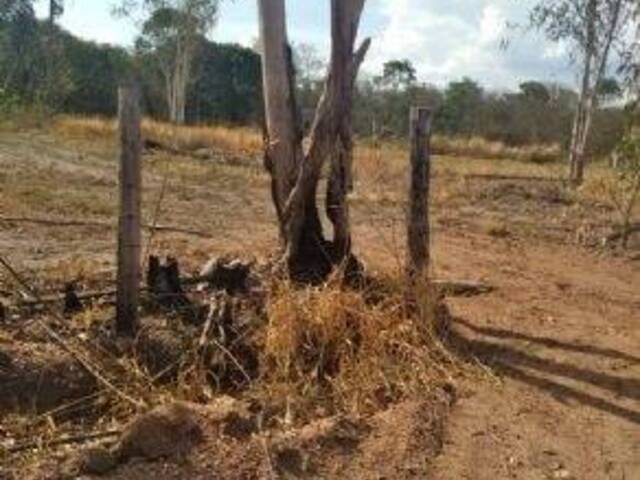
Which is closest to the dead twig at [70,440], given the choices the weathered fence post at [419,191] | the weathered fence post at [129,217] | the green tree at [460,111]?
the weathered fence post at [129,217]

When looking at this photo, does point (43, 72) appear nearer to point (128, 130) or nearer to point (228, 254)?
point (228, 254)

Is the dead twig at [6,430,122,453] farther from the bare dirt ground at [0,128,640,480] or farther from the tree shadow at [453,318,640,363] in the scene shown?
the tree shadow at [453,318,640,363]

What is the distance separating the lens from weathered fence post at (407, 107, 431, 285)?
823 centimetres

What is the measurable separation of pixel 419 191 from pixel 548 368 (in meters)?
1.62

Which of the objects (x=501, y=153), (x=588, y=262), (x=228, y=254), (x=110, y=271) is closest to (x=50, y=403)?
(x=110, y=271)

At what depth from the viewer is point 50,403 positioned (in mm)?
6840

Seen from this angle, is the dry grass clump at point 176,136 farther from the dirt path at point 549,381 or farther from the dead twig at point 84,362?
the dead twig at point 84,362

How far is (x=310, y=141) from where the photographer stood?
8531 millimetres

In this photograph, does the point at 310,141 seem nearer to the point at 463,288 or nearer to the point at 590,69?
the point at 463,288

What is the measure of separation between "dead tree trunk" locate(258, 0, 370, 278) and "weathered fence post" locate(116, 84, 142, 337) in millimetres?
1494

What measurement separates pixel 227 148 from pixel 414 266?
20.1 metres

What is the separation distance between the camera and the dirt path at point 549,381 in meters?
5.92

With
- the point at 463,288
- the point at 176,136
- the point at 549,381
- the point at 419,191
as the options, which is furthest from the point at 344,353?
the point at 176,136

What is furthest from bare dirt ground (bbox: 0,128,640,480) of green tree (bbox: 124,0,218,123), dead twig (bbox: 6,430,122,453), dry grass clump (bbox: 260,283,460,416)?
green tree (bbox: 124,0,218,123)
